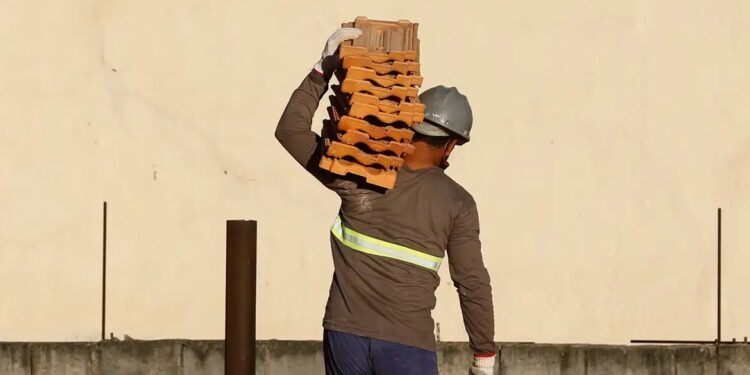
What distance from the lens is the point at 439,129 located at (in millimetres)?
7004

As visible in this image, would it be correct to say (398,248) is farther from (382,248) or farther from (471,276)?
(471,276)

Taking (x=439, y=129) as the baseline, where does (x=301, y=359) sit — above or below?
below

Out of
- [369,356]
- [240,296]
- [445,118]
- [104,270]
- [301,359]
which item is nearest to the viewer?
[369,356]

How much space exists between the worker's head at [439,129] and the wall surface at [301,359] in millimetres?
3556

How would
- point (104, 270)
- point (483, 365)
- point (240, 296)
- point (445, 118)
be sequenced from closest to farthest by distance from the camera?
1. point (445, 118)
2. point (483, 365)
3. point (240, 296)
4. point (104, 270)

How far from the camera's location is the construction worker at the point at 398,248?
22.6 feet

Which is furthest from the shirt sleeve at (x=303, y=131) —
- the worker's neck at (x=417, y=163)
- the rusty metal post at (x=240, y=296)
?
the rusty metal post at (x=240, y=296)

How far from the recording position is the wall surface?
10453 millimetres

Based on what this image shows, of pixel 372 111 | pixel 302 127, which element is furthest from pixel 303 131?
pixel 372 111

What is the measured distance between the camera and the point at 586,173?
1132cm

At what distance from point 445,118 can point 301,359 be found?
3.73m

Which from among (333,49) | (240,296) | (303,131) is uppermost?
(333,49)

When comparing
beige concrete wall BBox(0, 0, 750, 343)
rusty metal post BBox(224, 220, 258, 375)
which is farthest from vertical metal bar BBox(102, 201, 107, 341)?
rusty metal post BBox(224, 220, 258, 375)

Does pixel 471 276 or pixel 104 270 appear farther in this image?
pixel 104 270
